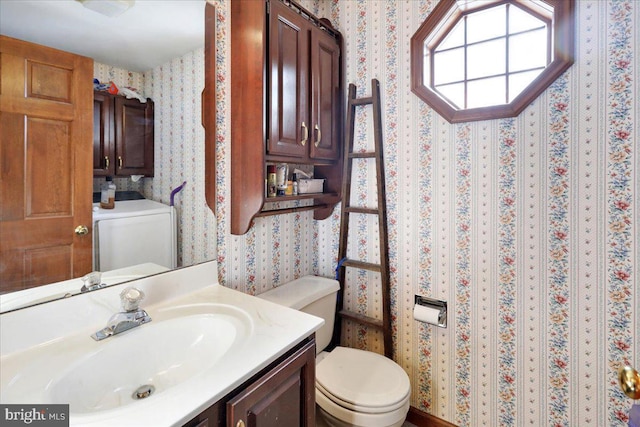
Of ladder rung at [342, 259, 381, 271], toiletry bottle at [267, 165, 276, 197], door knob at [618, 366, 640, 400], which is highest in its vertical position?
toiletry bottle at [267, 165, 276, 197]

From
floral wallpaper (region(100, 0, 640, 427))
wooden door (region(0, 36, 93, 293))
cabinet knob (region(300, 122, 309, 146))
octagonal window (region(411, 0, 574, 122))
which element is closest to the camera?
wooden door (region(0, 36, 93, 293))

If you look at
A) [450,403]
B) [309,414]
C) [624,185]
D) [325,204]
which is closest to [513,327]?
[450,403]

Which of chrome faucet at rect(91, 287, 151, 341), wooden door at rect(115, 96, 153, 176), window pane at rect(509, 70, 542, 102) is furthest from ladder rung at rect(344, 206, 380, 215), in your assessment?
chrome faucet at rect(91, 287, 151, 341)

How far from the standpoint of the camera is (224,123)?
139 centimetres

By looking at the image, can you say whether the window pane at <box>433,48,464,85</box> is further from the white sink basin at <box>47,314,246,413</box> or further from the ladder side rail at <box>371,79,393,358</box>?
the white sink basin at <box>47,314,246,413</box>

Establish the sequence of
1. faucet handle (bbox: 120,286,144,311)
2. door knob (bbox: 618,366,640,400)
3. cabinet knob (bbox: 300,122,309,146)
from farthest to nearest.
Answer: cabinet knob (bbox: 300,122,309,146) → faucet handle (bbox: 120,286,144,311) → door knob (bbox: 618,366,640,400)

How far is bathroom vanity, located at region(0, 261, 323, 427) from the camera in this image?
0.69 metres

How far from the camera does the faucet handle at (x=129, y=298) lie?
97 cm

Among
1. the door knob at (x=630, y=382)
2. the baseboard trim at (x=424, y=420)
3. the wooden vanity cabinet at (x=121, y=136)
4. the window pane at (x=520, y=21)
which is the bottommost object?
the baseboard trim at (x=424, y=420)

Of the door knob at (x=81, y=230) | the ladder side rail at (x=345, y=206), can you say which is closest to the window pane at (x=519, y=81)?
the ladder side rail at (x=345, y=206)

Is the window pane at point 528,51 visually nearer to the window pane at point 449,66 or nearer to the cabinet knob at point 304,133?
the window pane at point 449,66

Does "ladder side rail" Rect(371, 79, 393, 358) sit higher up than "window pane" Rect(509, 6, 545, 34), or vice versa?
"window pane" Rect(509, 6, 545, 34)

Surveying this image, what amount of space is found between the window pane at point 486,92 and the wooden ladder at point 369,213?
18.7 inches

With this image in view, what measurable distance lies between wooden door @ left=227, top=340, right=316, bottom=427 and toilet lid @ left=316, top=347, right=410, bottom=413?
0.32m
